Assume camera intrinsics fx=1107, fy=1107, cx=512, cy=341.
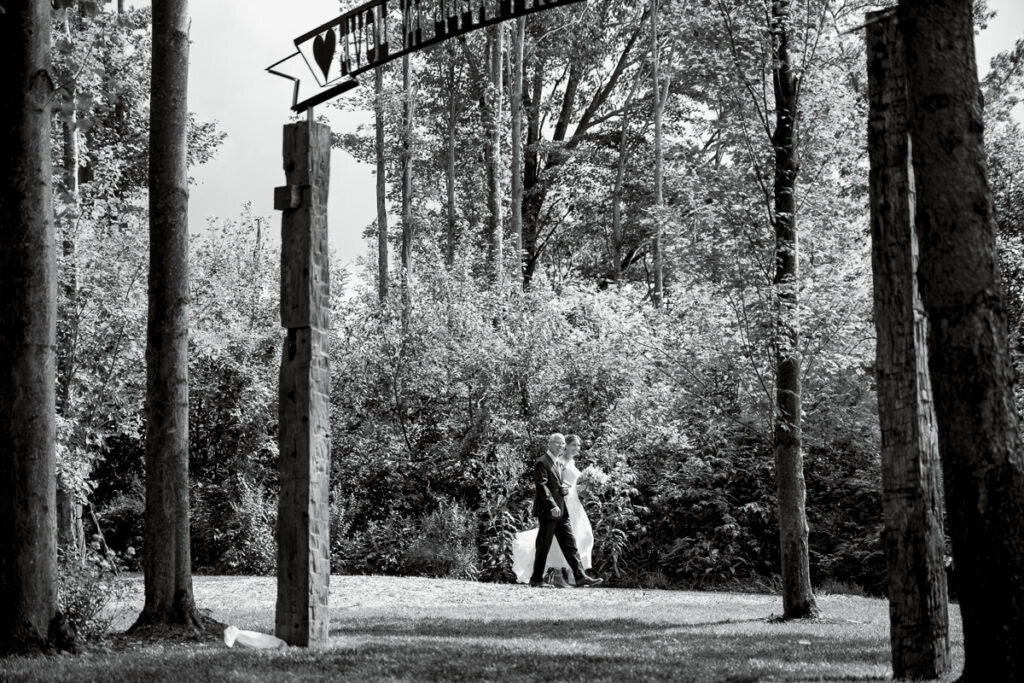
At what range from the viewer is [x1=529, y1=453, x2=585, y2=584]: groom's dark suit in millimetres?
16594

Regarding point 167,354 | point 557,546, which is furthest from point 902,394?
point 557,546

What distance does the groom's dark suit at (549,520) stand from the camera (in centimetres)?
1659

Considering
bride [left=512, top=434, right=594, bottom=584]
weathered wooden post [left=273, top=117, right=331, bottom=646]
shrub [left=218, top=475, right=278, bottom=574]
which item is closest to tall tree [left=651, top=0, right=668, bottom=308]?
bride [left=512, top=434, right=594, bottom=584]

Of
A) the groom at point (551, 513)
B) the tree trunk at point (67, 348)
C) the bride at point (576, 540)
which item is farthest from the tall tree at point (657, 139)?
the tree trunk at point (67, 348)

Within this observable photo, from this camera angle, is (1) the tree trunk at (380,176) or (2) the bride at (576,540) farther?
(1) the tree trunk at (380,176)

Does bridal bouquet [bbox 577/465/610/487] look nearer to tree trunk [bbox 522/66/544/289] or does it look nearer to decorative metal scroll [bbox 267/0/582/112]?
decorative metal scroll [bbox 267/0/582/112]

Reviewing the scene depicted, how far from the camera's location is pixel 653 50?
32.1 meters

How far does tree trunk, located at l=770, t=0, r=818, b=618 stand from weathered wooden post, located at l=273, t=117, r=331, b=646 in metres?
6.07

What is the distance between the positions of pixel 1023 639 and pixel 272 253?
2306cm

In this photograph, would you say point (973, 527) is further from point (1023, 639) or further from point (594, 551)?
point (594, 551)

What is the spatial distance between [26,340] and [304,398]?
207cm

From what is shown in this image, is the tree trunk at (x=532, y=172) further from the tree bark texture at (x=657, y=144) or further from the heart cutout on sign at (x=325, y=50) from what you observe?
the heart cutout on sign at (x=325, y=50)

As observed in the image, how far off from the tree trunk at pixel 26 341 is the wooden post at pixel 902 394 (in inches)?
244

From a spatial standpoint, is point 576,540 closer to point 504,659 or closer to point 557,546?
point 557,546
